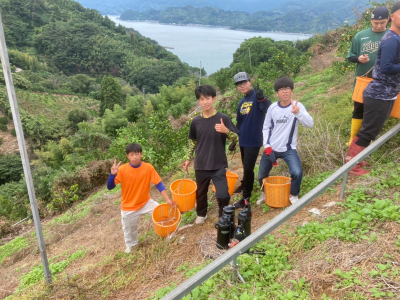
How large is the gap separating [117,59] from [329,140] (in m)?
84.4

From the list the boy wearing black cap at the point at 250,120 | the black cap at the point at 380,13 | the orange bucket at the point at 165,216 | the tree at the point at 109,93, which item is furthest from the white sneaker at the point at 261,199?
the tree at the point at 109,93

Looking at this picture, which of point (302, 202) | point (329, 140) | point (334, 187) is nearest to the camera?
point (302, 202)

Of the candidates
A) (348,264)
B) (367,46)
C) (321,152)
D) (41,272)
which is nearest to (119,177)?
(41,272)

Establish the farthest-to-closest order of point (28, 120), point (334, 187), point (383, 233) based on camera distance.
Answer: point (28, 120) → point (334, 187) → point (383, 233)

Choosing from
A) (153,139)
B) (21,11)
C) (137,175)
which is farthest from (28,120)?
(21,11)

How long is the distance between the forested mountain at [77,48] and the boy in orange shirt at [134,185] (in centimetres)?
6635

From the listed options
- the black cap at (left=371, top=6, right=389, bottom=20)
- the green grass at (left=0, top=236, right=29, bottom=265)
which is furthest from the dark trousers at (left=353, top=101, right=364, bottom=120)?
the green grass at (left=0, top=236, right=29, bottom=265)

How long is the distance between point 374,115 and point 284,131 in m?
0.99

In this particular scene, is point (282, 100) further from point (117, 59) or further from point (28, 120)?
point (117, 59)

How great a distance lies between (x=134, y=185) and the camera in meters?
3.40

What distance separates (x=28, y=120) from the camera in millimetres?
35969

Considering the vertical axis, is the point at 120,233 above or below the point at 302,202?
below

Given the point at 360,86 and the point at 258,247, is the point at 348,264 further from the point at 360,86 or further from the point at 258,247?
the point at 360,86

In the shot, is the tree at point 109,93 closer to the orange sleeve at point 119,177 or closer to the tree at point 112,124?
the tree at point 112,124
